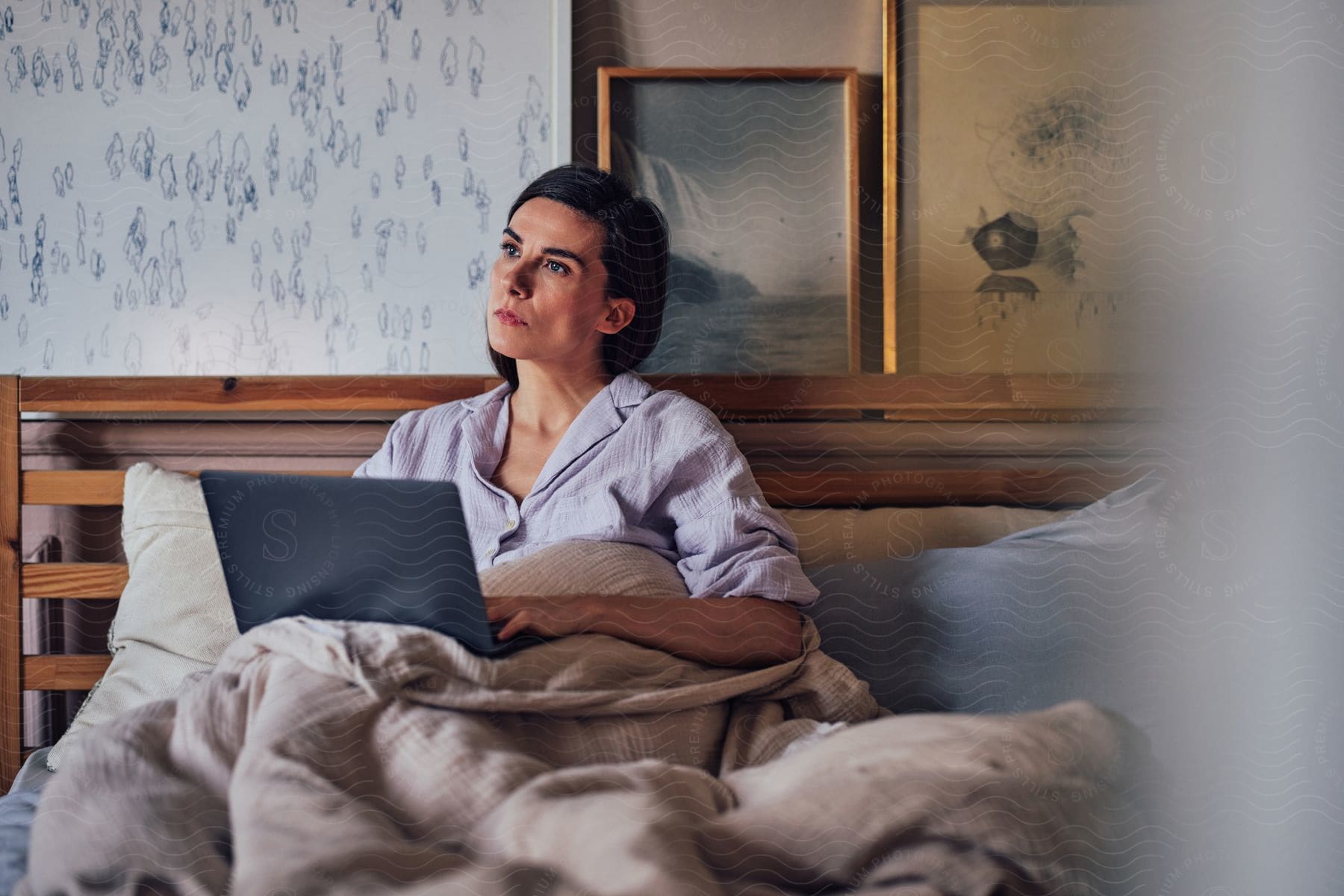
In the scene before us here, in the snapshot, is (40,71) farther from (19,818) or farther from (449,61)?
(19,818)

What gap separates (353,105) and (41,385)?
39cm

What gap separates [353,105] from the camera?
0.93m

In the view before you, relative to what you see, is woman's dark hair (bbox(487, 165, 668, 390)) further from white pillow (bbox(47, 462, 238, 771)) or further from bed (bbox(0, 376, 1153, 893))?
white pillow (bbox(47, 462, 238, 771))

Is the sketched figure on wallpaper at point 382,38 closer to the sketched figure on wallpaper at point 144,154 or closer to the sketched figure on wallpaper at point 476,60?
the sketched figure on wallpaper at point 476,60

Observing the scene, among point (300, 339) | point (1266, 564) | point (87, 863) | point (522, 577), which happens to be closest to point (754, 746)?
point (522, 577)

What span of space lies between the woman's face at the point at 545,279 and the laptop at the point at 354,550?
0.29 meters

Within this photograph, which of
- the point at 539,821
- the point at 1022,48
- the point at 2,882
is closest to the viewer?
the point at 539,821

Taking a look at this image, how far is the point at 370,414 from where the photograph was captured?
2.96 ft

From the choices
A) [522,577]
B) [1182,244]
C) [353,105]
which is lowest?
[522,577]

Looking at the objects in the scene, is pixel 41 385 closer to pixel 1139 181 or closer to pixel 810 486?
pixel 810 486

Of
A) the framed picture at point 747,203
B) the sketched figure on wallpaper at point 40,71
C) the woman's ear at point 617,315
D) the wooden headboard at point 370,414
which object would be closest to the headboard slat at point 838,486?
the wooden headboard at point 370,414

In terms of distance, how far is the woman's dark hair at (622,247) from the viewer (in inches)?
28.8

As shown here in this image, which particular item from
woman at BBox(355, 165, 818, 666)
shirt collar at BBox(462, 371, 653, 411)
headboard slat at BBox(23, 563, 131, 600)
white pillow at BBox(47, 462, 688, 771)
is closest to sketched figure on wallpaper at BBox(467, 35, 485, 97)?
woman at BBox(355, 165, 818, 666)

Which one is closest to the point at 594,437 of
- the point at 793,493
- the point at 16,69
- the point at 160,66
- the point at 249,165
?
the point at 793,493
